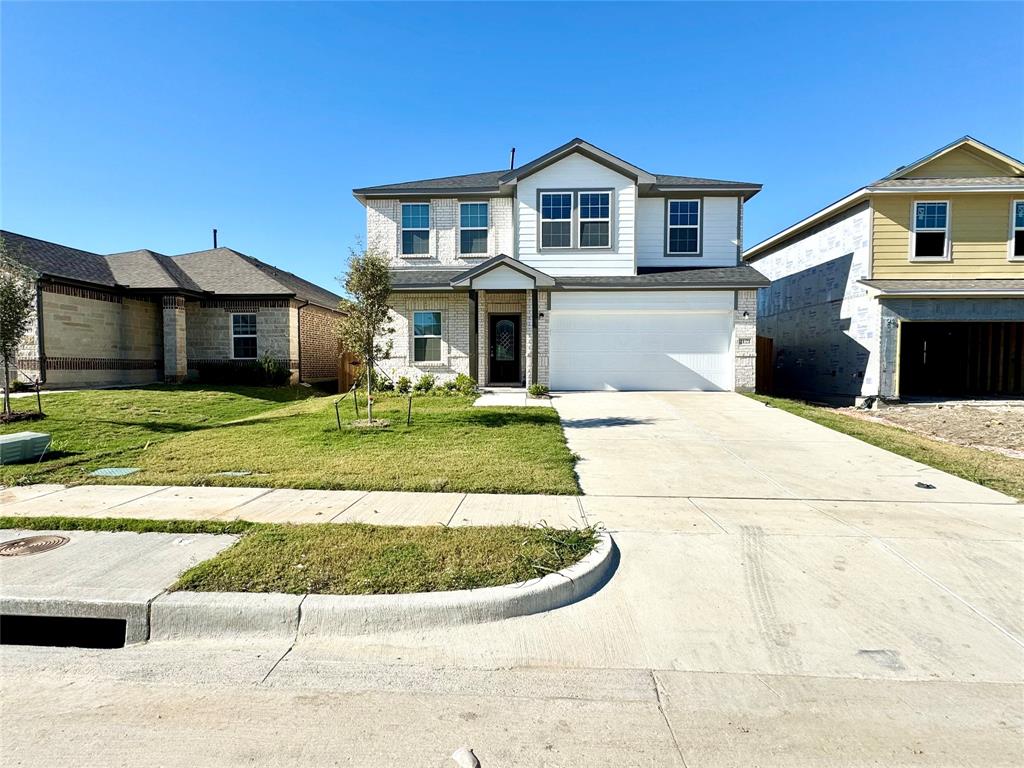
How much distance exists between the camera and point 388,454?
8.09 m

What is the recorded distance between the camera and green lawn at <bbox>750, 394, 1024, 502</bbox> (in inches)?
279

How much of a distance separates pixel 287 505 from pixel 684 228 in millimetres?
15915

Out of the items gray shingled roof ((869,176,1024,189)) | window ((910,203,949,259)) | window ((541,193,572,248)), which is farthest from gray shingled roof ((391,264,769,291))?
window ((910,203,949,259))

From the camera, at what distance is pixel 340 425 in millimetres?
10398

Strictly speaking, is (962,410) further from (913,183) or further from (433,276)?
(433,276)

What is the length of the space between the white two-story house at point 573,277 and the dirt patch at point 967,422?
3.99m

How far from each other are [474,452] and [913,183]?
16.9 m

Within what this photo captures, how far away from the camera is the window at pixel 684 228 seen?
1712 centimetres

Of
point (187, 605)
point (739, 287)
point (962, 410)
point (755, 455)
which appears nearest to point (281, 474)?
point (187, 605)

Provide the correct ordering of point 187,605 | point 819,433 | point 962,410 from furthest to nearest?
point 962,410 < point 819,433 < point 187,605

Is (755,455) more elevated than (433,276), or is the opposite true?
(433,276)

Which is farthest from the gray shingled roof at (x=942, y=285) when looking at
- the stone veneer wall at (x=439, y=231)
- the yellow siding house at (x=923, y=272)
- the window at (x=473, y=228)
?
the window at (x=473, y=228)

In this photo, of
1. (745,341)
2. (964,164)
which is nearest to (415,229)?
(745,341)

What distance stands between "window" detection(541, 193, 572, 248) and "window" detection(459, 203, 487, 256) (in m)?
2.10
